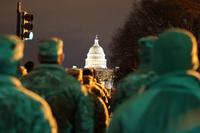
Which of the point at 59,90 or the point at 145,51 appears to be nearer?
the point at 59,90

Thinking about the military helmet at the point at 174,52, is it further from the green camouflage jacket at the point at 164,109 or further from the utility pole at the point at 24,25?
the utility pole at the point at 24,25

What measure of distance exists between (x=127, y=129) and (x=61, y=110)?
4488 millimetres

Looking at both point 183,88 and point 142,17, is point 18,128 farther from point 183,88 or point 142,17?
point 142,17

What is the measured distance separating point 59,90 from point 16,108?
3249 millimetres

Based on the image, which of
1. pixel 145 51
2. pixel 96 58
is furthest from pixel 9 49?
pixel 96 58

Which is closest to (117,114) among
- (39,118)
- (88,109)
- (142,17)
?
(39,118)

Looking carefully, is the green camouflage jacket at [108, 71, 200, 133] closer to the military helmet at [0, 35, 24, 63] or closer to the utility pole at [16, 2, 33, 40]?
the military helmet at [0, 35, 24, 63]

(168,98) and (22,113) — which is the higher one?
(168,98)

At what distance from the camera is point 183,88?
6055 millimetres

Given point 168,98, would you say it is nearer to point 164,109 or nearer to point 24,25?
point 164,109

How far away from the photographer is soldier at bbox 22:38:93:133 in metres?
10.3

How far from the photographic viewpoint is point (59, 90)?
1034 cm

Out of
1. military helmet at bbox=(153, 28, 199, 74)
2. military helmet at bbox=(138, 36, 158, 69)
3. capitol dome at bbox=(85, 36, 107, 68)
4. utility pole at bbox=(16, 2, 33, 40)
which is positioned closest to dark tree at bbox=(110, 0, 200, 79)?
utility pole at bbox=(16, 2, 33, 40)

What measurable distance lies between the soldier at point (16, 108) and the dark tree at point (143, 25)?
56429mm
